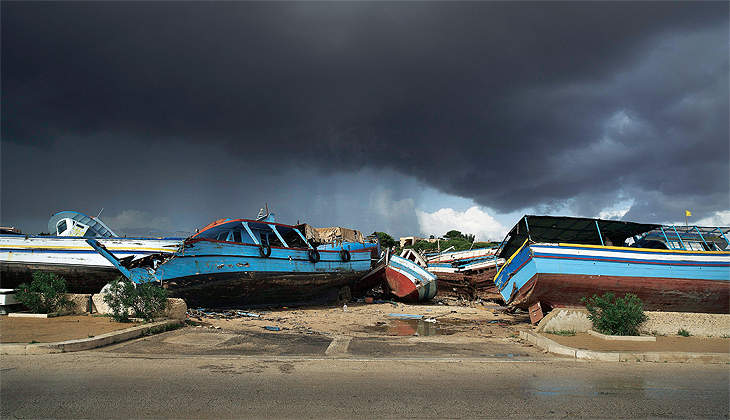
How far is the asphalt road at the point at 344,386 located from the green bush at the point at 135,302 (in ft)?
8.72

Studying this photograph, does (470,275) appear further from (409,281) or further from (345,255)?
(345,255)

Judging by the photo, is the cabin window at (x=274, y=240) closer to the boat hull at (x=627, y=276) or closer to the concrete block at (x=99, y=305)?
the concrete block at (x=99, y=305)

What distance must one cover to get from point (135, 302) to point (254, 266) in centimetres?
526

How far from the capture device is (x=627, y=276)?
416 inches

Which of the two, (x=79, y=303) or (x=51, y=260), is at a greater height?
(x=51, y=260)

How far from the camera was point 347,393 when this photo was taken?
428cm

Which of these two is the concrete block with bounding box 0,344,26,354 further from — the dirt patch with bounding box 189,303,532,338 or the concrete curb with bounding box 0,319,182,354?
the dirt patch with bounding box 189,303,532,338

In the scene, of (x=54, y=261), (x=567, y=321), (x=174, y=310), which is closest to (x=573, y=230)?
(x=567, y=321)

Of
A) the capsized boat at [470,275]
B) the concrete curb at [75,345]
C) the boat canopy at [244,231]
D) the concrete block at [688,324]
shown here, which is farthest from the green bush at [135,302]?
the capsized boat at [470,275]

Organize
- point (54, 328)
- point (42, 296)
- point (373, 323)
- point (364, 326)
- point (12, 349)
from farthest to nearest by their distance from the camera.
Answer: point (373, 323) < point (364, 326) < point (42, 296) < point (54, 328) < point (12, 349)

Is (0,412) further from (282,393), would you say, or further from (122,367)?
(282,393)

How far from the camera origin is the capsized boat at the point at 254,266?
13.0 meters

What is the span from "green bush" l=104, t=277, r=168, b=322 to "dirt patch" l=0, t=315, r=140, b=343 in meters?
0.31

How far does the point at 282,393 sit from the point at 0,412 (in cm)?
270
